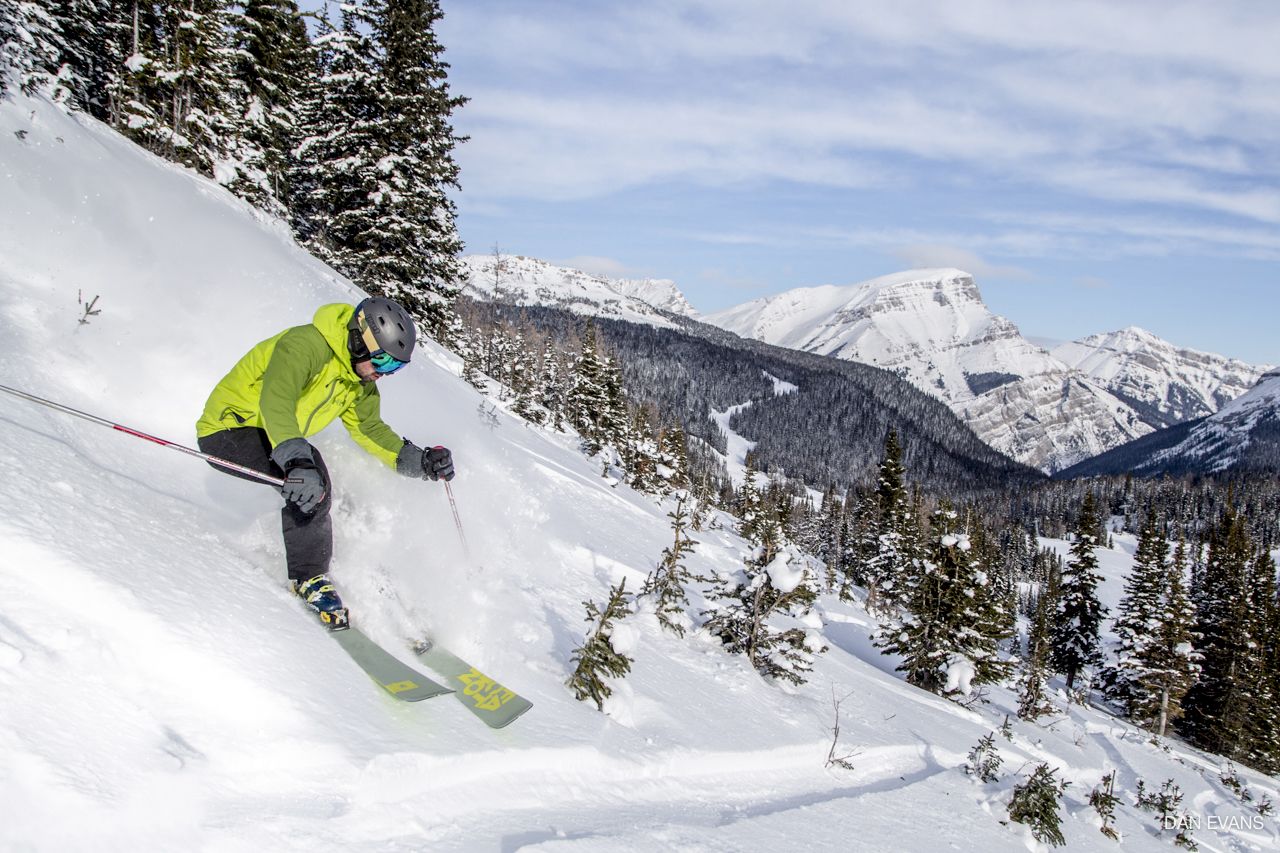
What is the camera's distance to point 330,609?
4.13 meters

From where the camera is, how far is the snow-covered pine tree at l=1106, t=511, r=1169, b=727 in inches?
1348

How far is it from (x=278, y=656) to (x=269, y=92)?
31182mm

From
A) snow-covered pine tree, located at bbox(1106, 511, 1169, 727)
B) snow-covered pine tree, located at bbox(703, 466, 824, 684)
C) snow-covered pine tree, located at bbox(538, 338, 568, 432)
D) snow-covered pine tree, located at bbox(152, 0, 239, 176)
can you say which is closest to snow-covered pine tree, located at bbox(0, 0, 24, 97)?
snow-covered pine tree, located at bbox(152, 0, 239, 176)

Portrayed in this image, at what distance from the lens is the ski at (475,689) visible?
3.97 m

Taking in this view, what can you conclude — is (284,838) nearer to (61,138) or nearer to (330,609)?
(330,609)

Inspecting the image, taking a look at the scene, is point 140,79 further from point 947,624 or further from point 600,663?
point 947,624

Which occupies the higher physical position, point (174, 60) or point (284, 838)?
point (174, 60)

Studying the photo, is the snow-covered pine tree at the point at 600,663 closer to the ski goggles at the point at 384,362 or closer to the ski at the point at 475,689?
the ski at the point at 475,689

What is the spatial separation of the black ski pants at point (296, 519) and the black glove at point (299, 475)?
0.20 metres

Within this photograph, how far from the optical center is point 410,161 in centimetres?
1948

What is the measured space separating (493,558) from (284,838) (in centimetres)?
410

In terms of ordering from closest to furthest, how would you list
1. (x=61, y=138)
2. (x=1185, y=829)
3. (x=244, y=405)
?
1. (x=244, y=405)
2. (x=61, y=138)
3. (x=1185, y=829)

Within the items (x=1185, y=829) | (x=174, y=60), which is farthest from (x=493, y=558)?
(x=174, y=60)

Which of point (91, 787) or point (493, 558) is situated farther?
point (493, 558)
